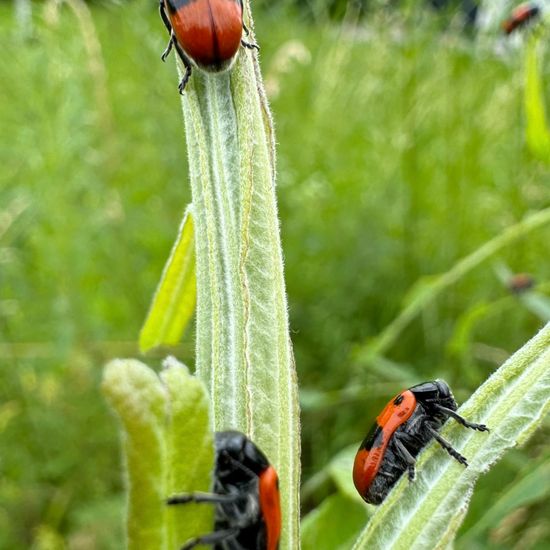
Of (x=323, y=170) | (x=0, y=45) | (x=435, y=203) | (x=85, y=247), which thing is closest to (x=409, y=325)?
(x=435, y=203)

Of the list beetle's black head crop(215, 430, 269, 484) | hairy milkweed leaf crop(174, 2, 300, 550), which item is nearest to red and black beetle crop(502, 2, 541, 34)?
hairy milkweed leaf crop(174, 2, 300, 550)

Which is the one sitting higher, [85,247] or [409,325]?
[85,247]

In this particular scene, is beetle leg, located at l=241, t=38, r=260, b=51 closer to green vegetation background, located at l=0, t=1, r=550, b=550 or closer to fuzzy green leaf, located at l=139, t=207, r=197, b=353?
fuzzy green leaf, located at l=139, t=207, r=197, b=353

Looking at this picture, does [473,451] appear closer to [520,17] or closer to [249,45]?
[249,45]

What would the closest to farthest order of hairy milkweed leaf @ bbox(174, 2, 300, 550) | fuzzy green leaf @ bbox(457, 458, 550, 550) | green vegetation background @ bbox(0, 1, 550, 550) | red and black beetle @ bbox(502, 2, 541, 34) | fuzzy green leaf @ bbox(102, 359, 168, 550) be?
1. fuzzy green leaf @ bbox(102, 359, 168, 550)
2. hairy milkweed leaf @ bbox(174, 2, 300, 550)
3. fuzzy green leaf @ bbox(457, 458, 550, 550)
4. red and black beetle @ bbox(502, 2, 541, 34)
5. green vegetation background @ bbox(0, 1, 550, 550)

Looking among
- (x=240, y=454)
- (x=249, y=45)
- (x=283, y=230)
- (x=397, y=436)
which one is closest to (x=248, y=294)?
(x=240, y=454)

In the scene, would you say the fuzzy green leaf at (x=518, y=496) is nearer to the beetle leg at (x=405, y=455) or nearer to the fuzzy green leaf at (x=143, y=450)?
the beetle leg at (x=405, y=455)

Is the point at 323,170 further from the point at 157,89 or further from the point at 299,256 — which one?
the point at 157,89
